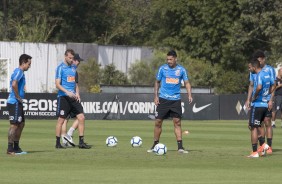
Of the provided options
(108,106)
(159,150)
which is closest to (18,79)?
(159,150)

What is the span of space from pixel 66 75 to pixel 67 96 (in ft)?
1.72

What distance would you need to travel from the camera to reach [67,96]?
2173 cm

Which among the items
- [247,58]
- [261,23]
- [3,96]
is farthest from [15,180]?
[247,58]

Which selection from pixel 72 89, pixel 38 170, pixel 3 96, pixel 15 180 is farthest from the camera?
pixel 3 96

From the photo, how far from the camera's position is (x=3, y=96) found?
40.4 metres

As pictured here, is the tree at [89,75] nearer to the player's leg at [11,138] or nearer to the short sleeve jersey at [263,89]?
the player's leg at [11,138]

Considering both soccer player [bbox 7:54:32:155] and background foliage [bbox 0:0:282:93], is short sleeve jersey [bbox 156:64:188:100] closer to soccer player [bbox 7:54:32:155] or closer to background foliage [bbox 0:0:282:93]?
soccer player [bbox 7:54:32:155]

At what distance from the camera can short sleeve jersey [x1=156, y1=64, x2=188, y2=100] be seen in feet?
66.8

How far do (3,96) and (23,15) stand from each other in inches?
1265

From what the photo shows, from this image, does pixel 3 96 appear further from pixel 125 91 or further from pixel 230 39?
pixel 230 39

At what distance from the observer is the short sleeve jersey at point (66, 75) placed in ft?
70.6

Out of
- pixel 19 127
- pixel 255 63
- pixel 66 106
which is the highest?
pixel 255 63

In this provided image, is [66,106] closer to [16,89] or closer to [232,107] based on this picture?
[16,89]

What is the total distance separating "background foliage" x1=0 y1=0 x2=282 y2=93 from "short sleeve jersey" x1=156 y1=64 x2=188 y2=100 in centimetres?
3356
